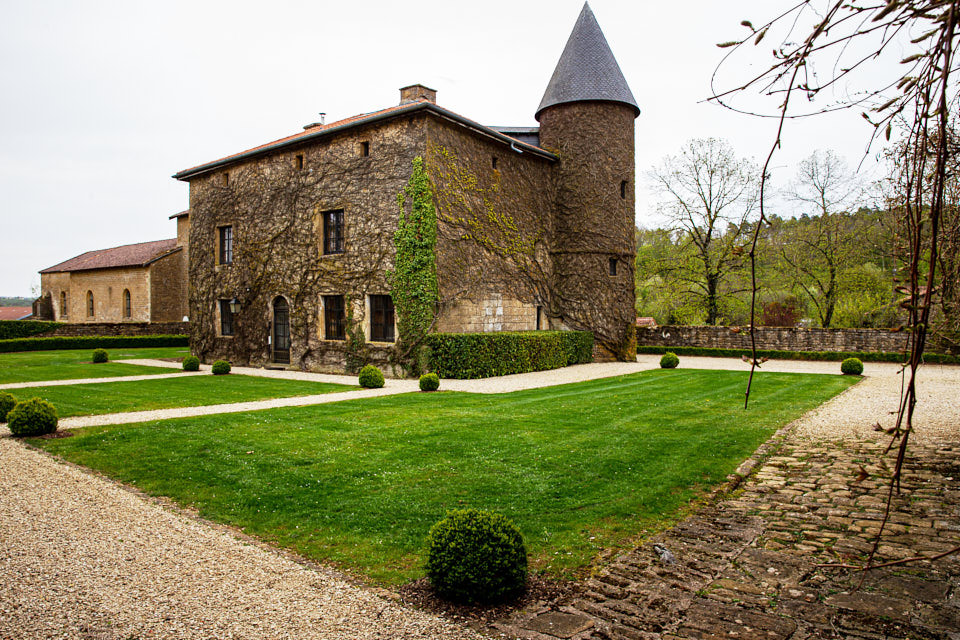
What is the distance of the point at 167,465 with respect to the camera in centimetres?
709

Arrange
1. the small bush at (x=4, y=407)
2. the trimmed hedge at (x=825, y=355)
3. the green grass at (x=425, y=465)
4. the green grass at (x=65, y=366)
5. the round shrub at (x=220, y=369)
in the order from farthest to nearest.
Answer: the trimmed hedge at (x=825, y=355)
the round shrub at (x=220, y=369)
the green grass at (x=65, y=366)
the small bush at (x=4, y=407)
the green grass at (x=425, y=465)

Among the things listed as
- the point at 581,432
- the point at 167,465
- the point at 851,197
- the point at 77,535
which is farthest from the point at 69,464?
the point at 851,197

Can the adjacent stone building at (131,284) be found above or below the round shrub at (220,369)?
above

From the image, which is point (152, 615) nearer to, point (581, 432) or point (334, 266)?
point (581, 432)

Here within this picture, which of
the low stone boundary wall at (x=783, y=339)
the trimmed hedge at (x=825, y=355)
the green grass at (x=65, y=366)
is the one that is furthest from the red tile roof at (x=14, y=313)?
the trimmed hedge at (x=825, y=355)

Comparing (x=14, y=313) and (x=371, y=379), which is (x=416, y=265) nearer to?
(x=371, y=379)

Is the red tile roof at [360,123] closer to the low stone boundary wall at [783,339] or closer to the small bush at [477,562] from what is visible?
the low stone boundary wall at [783,339]

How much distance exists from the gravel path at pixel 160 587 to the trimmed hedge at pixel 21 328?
2670 cm

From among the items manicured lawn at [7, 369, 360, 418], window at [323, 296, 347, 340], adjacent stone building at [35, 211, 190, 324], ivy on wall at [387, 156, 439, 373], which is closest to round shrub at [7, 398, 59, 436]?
manicured lawn at [7, 369, 360, 418]

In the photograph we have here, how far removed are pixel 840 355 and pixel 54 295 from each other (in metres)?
48.8

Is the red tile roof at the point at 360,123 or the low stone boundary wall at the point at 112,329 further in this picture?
the low stone boundary wall at the point at 112,329

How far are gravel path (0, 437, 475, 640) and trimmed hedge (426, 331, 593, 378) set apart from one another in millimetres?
10287

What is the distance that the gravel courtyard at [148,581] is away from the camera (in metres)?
3.50

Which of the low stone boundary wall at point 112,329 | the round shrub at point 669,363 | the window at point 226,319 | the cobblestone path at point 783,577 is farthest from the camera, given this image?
the low stone boundary wall at point 112,329
